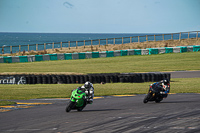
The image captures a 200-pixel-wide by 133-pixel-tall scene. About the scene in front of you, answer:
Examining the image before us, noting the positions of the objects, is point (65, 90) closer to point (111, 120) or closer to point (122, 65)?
point (111, 120)

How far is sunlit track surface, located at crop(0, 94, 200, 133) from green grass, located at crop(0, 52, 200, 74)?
1982cm

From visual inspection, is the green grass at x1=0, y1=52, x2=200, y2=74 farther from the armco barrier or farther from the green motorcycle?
the green motorcycle

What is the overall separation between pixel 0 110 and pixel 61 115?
354 centimetres

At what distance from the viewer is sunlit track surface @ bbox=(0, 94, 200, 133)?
31.7 feet

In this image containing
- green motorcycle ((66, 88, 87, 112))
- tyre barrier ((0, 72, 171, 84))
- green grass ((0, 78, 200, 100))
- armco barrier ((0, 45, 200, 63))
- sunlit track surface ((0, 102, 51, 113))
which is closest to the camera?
green motorcycle ((66, 88, 87, 112))

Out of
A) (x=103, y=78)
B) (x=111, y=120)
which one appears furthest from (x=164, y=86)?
(x=103, y=78)

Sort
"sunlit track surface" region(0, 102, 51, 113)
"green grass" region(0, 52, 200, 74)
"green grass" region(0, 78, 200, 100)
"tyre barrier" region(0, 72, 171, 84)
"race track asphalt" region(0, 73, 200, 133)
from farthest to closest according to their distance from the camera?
"green grass" region(0, 52, 200, 74) → "tyre barrier" region(0, 72, 171, 84) → "green grass" region(0, 78, 200, 100) → "sunlit track surface" region(0, 102, 51, 113) → "race track asphalt" region(0, 73, 200, 133)

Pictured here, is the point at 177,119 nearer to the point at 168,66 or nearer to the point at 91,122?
the point at 91,122

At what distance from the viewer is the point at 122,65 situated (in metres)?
38.4

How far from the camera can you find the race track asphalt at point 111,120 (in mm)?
9648

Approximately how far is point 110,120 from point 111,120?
0.11 feet

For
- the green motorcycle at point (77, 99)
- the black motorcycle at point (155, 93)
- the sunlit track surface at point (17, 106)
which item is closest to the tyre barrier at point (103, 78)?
the sunlit track surface at point (17, 106)

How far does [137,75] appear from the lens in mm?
25594

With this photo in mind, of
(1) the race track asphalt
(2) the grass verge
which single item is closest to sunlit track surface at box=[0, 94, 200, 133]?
(1) the race track asphalt
